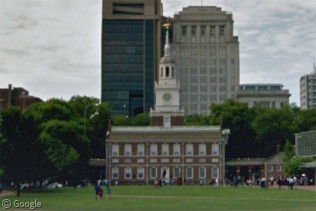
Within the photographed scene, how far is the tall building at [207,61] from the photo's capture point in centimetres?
19488

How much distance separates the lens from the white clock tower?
108 m

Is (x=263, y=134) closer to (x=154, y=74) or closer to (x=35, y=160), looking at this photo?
(x=35, y=160)

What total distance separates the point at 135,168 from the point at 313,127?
31386 millimetres

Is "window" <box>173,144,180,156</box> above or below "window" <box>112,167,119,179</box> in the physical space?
above

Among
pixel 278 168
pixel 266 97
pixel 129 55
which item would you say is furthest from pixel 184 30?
pixel 278 168

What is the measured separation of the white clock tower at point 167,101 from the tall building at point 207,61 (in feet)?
268

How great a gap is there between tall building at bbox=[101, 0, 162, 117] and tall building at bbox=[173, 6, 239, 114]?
14530 millimetres

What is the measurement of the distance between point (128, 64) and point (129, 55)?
232 cm

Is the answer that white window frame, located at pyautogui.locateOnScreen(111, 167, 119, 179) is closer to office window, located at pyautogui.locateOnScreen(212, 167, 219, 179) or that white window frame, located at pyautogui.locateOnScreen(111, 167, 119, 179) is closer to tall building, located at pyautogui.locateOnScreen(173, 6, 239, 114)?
office window, located at pyautogui.locateOnScreen(212, 167, 219, 179)

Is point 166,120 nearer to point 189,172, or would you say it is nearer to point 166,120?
point 166,120

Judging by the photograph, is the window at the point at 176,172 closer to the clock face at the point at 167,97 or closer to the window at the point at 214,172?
the window at the point at 214,172

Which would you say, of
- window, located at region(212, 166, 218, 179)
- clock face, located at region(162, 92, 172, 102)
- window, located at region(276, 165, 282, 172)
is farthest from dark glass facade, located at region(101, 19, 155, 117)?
window, located at region(212, 166, 218, 179)

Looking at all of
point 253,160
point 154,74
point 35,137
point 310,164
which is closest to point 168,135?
point 253,160

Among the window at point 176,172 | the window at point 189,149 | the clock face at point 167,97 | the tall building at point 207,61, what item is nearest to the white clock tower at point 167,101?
the clock face at point 167,97
